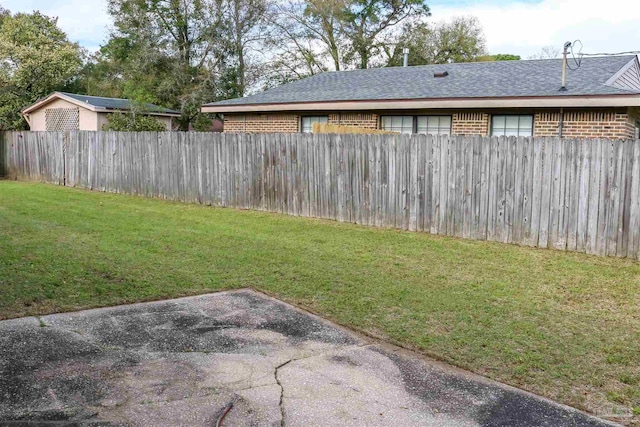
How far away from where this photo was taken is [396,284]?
21.7ft

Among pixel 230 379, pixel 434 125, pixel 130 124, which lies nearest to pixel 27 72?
pixel 130 124

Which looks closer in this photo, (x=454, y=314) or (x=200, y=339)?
(x=200, y=339)

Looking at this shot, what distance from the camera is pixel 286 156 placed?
40.1 ft

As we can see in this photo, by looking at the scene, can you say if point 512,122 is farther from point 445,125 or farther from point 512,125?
point 445,125

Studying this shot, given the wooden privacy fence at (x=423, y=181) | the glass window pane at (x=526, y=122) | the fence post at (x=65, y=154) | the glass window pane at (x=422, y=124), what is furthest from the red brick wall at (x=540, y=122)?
the fence post at (x=65, y=154)

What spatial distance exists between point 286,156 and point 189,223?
2515 mm

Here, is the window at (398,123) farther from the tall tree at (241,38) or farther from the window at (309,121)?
the tall tree at (241,38)

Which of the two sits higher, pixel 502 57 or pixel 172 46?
pixel 502 57

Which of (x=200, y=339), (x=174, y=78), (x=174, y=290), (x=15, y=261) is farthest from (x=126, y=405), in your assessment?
(x=174, y=78)

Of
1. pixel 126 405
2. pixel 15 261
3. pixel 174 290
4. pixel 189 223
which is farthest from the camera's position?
pixel 189 223

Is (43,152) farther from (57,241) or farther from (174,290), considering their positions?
(174,290)

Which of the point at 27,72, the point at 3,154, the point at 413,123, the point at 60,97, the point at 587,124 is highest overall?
the point at 27,72

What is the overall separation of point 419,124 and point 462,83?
1.55m

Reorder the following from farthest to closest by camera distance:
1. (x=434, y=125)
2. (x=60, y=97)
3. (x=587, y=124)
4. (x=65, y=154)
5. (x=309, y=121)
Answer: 1. (x=60, y=97)
2. (x=65, y=154)
3. (x=309, y=121)
4. (x=434, y=125)
5. (x=587, y=124)
